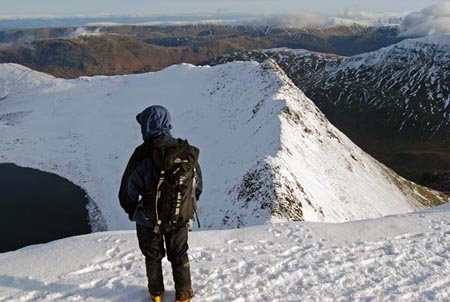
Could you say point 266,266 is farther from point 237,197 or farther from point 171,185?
point 237,197

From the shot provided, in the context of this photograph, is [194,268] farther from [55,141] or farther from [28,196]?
[55,141]

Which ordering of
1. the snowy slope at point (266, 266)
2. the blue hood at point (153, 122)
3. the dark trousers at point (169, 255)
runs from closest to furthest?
the blue hood at point (153, 122)
the dark trousers at point (169, 255)
the snowy slope at point (266, 266)

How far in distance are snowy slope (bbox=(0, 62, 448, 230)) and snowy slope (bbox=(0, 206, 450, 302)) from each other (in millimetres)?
18448

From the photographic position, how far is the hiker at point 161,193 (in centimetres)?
729

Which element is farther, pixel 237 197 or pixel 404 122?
pixel 404 122

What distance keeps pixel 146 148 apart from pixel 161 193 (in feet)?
3.06

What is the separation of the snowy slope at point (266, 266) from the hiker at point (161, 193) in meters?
1.06

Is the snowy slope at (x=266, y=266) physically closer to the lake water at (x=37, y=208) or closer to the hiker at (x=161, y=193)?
the hiker at (x=161, y=193)

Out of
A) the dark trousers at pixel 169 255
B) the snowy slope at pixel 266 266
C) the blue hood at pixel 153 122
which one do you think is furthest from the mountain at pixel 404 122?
the blue hood at pixel 153 122

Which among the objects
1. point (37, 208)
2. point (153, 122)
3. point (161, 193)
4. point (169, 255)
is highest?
point (153, 122)

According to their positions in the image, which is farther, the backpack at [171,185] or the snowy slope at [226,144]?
the snowy slope at [226,144]

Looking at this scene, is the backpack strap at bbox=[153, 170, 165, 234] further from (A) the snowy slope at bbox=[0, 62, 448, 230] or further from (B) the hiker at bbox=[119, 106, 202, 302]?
(A) the snowy slope at bbox=[0, 62, 448, 230]

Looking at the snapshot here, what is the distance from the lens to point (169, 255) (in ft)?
26.6

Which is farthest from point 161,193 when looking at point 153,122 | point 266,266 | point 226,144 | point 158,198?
point 226,144
